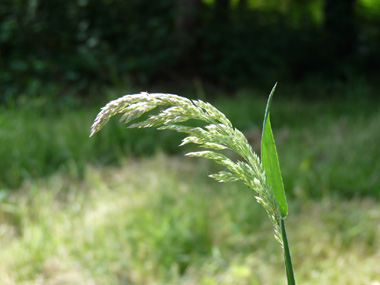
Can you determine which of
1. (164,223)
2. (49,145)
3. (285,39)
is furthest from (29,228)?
(285,39)

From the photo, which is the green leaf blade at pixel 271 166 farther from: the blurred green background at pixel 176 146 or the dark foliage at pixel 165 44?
the dark foliage at pixel 165 44

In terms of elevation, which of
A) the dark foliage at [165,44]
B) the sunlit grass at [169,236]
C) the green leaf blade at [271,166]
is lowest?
the sunlit grass at [169,236]

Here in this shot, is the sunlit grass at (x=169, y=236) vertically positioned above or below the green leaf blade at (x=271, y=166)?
below

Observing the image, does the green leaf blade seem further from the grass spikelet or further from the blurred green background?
the blurred green background

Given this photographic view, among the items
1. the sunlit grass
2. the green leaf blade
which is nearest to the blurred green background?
the sunlit grass

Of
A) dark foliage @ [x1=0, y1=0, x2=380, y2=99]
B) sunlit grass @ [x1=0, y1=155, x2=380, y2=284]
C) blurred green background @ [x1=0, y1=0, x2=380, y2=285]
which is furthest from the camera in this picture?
dark foliage @ [x1=0, y1=0, x2=380, y2=99]

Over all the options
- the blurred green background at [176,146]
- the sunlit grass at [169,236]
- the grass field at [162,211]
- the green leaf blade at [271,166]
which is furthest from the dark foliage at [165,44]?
the green leaf blade at [271,166]

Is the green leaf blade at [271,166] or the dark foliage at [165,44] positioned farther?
the dark foliage at [165,44]
